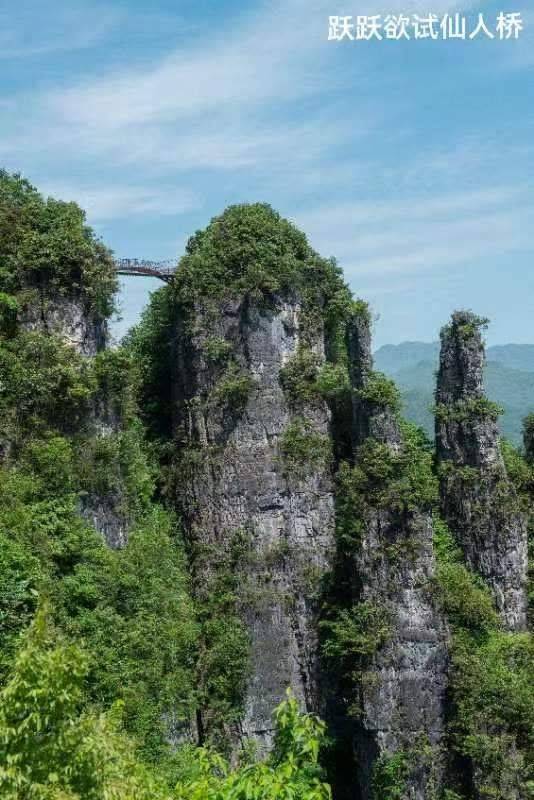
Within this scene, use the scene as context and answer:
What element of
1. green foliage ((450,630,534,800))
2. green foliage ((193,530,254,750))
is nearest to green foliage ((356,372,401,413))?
green foliage ((193,530,254,750))

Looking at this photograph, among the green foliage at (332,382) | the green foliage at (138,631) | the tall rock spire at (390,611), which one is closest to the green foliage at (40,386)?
the green foliage at (138,631)

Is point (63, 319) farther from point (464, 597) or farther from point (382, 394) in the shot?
point (464, 597)

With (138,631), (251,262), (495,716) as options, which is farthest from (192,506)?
(495,716)

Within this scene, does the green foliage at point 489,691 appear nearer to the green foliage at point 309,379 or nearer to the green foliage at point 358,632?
the green foliage at point 358,632

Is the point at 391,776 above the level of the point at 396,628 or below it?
below

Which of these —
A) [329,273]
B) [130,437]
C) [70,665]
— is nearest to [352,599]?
[130,437]

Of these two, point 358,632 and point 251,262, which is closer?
point 358,632
